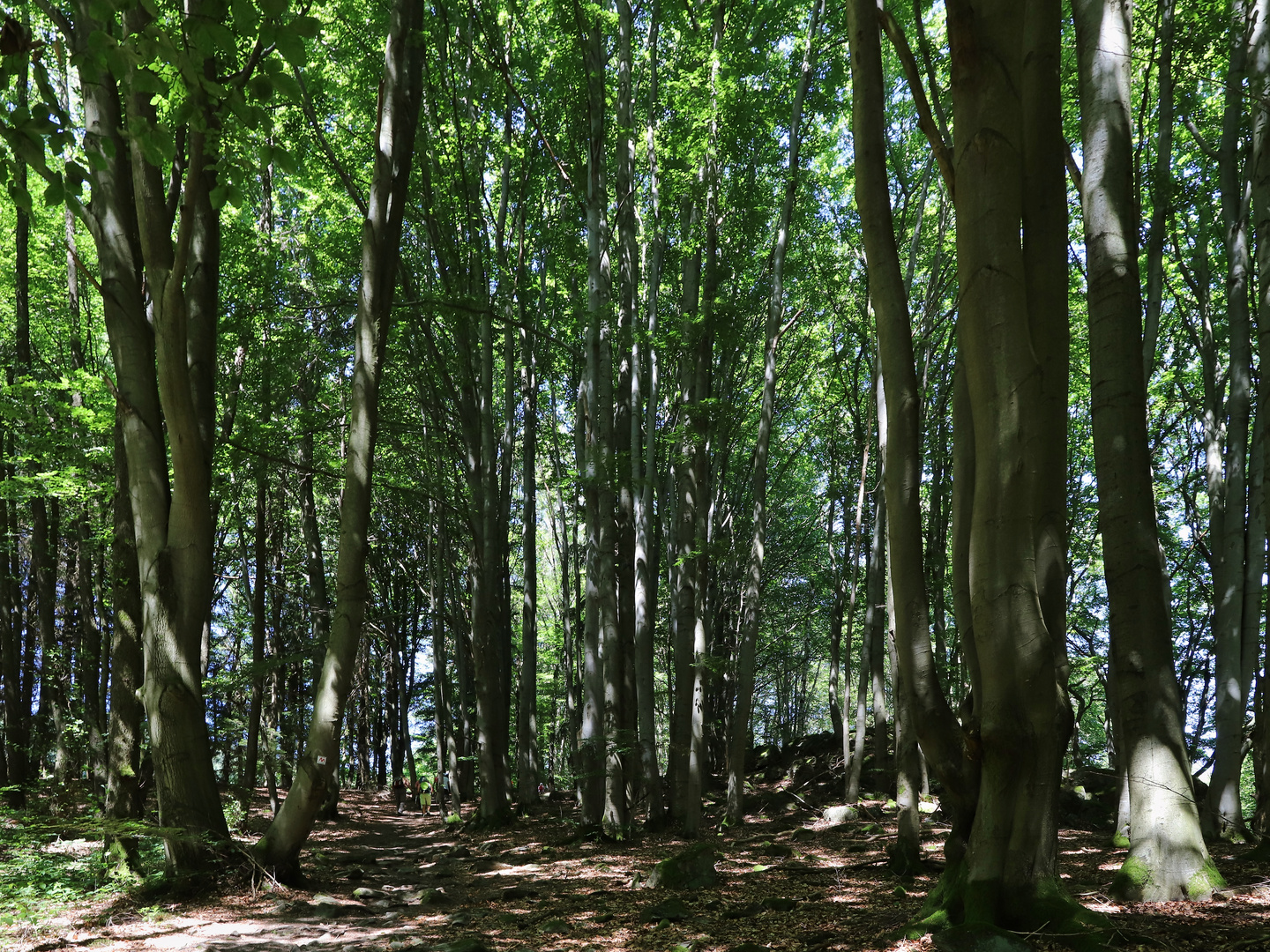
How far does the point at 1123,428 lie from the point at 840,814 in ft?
31.4

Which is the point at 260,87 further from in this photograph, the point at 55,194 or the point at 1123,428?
the point at 1123,428

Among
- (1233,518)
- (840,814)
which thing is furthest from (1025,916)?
(840,814)

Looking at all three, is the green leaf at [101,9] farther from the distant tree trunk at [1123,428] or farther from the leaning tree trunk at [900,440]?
the distant tree trunk at [1123,428]

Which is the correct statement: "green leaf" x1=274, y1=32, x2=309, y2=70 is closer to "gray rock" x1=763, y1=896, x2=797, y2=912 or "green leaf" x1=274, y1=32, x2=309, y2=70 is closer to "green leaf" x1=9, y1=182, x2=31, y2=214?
"green leaf" x1=9, y1=182, x2=31, y2=214

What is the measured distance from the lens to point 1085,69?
5.12m

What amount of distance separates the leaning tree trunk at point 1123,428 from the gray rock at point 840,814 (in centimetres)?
850

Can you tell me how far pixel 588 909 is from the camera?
6391mm

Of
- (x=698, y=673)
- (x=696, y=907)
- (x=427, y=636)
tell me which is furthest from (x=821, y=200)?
(x=427, y=636)

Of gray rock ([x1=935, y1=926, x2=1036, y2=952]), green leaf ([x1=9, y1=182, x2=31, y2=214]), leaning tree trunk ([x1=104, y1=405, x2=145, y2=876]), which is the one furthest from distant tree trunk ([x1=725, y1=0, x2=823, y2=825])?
green leaf ([x1=9, y1=182, x2=31, y2=214])

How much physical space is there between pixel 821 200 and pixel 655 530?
7.34 m

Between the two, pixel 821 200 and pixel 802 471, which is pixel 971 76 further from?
pixel 802 471

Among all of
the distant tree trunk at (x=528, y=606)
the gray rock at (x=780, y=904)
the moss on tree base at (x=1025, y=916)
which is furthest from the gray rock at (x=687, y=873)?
the distant tree trunk at (x=528, y=606)

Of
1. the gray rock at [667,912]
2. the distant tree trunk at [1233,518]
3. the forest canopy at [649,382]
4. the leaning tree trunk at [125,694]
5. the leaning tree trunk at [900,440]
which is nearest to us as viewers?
the forest canopy at [649,382]

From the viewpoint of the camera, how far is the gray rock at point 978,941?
3.24 meters
